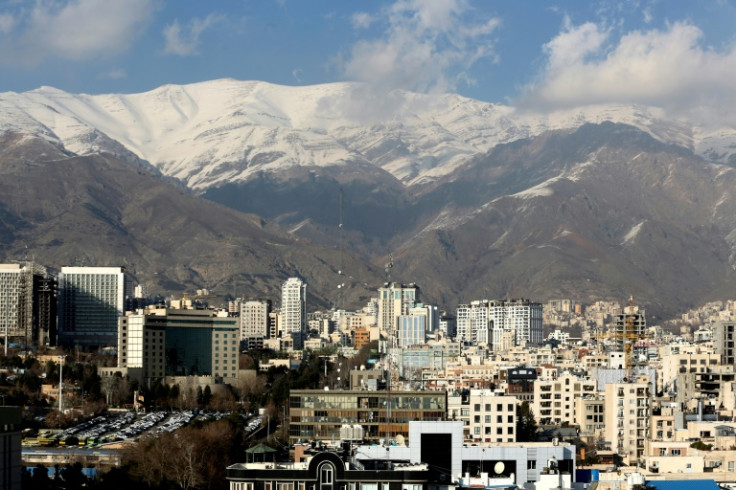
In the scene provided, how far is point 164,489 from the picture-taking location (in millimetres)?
62219

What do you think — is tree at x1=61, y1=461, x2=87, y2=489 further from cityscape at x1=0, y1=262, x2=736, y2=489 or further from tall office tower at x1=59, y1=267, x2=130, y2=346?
tall office tower at x1=59, y1=267, x2=130, y2=346

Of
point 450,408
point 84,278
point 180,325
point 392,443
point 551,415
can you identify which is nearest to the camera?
point 392,443

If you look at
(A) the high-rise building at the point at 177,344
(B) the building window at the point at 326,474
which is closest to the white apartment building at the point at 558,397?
(A) the high-rise building at the point at 177,344

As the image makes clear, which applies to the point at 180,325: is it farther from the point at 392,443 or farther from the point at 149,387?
the point at 392,443

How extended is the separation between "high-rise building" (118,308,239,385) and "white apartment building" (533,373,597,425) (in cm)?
4638

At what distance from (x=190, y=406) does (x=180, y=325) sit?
38050mm

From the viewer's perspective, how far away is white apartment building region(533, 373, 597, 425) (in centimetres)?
8875

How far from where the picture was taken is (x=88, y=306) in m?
194

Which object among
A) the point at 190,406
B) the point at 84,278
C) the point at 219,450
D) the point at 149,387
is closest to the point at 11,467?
the point at 219,450

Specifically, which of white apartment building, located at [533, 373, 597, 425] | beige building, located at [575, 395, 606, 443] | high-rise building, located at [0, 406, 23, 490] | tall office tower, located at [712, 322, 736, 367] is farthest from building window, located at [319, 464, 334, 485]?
tall office tower, located at [712, 322, 736, 367]

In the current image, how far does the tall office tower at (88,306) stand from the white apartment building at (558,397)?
317 ft

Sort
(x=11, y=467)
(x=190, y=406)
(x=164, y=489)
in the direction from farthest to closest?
(x=190, y=406), (x=164, y=489), (x=11, y=467)

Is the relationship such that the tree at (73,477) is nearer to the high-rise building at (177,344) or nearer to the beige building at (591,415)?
the beige building at (591,415)

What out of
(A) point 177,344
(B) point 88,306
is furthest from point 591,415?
(B) point 88,306
